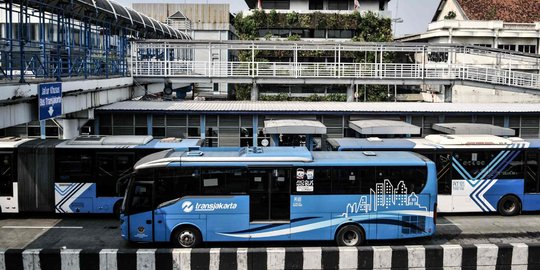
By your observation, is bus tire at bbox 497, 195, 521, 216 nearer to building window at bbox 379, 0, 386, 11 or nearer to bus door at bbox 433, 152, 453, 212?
bus door at bbox 433, 152, 453, 212

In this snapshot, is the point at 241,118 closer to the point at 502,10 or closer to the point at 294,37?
the point at 294,37

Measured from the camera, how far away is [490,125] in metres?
26.1

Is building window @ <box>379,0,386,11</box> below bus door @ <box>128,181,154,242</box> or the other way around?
the other way around

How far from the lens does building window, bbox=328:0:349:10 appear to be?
208 feet

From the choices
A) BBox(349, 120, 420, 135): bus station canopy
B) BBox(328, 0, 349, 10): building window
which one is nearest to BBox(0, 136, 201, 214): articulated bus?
BBox(349, 120, 420, 135): bus station canopy

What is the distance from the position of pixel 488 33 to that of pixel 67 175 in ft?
162

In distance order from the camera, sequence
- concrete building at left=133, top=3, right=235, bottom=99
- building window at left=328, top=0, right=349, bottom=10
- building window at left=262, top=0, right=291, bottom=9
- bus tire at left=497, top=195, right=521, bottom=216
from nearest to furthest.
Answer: bus tire at left=497, top=195, right=521, bottom=216
building window at left=262, top=0, right=291, bottom=9
building window at left=328, top=0, right=349, bottom=10
concrete building at left=133, top=3, right=235, bottom=99

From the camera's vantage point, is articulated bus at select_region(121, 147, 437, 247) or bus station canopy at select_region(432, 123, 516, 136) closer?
articulated bus at select_region(121, 147, 437, 247)

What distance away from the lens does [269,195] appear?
15.9m

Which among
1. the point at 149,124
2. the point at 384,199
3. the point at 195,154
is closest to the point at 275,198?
the point at 195,154

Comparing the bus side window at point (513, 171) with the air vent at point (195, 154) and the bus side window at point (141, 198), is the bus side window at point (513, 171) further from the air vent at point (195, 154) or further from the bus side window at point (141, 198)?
the bus side window at point (141, 198)

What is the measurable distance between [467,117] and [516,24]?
37.1 m

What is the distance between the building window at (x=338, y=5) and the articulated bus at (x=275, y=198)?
49.4 m

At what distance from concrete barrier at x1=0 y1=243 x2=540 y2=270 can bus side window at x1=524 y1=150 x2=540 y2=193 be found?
20.6 ft
